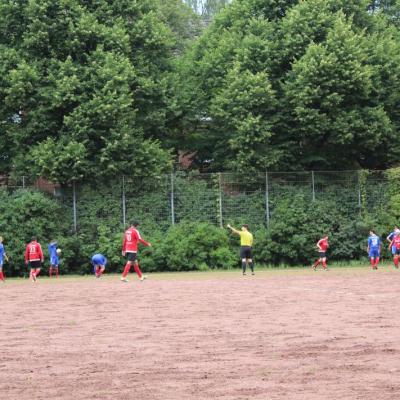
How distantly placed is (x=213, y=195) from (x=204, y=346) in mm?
30672

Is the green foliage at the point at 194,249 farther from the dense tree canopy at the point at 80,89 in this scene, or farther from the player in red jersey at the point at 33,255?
the player in red jersey at the point at 33,255

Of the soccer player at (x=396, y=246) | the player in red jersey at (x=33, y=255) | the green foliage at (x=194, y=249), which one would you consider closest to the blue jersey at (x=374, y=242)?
the soccer player at (x=396, y=246)

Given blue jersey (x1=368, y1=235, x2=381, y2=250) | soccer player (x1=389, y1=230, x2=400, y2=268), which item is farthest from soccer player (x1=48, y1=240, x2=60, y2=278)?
soccer player (x1=389, y1=230, x2=400, y2=268)

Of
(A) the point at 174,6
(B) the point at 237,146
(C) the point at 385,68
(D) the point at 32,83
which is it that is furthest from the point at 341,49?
(A) the point at 174,6

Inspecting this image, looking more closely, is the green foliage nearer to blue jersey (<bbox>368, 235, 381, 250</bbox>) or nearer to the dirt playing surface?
blue jersey (<bbox>368, 235, 381, 250</bbox>)

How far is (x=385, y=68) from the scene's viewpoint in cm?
4225

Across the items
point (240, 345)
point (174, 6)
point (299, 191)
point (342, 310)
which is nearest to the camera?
point (240, 345)

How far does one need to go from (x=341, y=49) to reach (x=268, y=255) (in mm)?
10320

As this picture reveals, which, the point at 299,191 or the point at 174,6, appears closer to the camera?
the point at 299,191

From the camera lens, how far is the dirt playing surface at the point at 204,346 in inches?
382

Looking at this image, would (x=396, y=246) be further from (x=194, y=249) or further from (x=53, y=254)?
(x=53, y=254)

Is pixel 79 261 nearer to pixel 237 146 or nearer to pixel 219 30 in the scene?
pixel 237 146

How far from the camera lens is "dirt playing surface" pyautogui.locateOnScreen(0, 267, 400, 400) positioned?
9711 mm

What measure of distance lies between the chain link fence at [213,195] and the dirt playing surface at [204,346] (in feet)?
64.0
